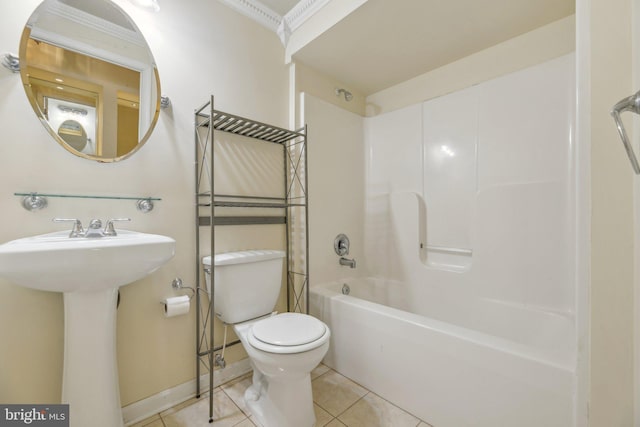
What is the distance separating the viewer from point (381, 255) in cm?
236

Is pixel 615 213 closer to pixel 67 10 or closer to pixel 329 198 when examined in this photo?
pixel 329 198

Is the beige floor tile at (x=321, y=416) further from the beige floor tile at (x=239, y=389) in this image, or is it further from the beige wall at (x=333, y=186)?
the beige wall at (x=333, y=186)

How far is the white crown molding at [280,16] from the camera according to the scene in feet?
5.54

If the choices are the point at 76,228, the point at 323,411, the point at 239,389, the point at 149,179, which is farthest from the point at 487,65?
the point at 239,389

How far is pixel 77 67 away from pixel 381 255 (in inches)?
88.6

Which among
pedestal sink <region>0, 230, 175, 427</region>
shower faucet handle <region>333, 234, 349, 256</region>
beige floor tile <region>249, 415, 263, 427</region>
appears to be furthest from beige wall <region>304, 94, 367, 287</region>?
pedestal sink <region>0, 230, 175, 427</region>

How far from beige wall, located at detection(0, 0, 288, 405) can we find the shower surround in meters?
0.62

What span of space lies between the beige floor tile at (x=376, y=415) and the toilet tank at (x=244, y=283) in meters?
0.68

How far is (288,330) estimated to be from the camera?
124cm

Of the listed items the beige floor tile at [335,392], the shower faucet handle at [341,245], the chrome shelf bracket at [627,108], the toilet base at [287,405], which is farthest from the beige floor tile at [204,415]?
the chrome shelf bracket at [627,108]

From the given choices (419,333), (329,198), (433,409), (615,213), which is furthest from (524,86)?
(433,409)

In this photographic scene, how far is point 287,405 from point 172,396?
0.66 meters

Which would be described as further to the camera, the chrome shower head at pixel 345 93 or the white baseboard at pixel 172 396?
the chrome shower head at pixel 345 93

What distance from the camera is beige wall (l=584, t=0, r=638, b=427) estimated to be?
793 millimetres
